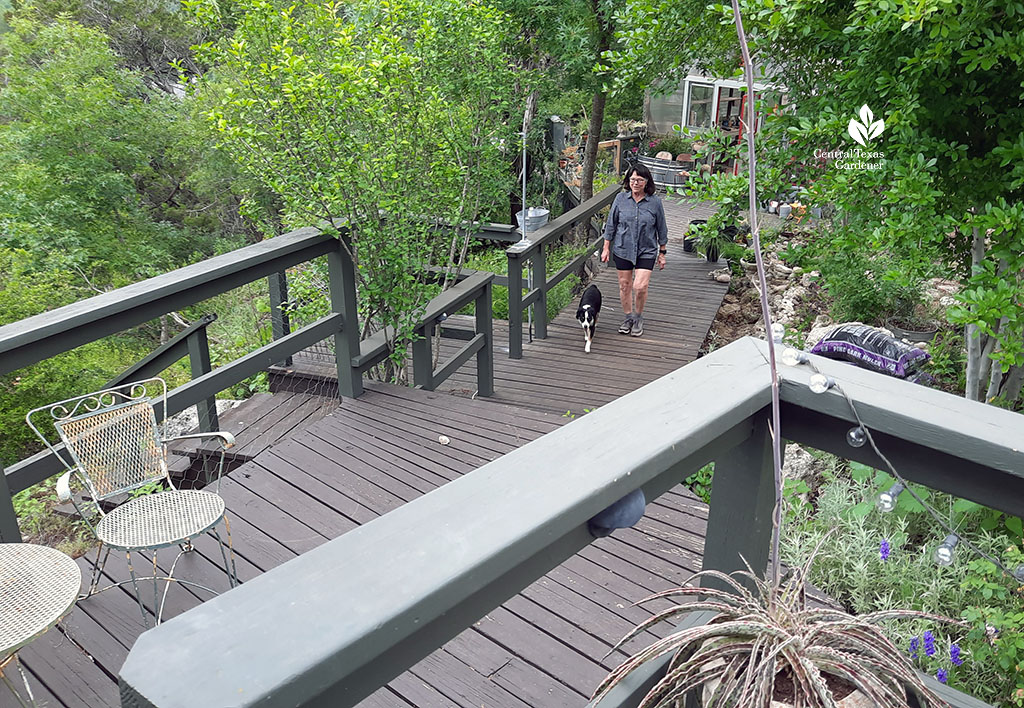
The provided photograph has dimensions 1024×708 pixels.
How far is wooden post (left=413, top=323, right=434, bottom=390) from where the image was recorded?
15.2 ft

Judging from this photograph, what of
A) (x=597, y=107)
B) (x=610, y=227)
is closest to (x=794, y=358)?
(x=610, y=227)

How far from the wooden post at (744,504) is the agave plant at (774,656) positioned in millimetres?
148

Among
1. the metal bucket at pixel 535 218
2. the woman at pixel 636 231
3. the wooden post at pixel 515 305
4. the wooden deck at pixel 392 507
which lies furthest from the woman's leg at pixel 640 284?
the wooden deck at pixel 392 507

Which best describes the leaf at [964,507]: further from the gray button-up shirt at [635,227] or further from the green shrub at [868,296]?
the gray button-up shirt at [635,227]

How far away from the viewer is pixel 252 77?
12.5ft

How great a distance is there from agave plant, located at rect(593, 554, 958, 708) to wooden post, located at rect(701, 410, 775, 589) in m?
0.15

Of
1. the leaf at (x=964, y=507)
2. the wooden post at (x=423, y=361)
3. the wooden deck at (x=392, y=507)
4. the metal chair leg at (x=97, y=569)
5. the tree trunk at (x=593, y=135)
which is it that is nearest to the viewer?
the wooden deck at (x=392, y=507)

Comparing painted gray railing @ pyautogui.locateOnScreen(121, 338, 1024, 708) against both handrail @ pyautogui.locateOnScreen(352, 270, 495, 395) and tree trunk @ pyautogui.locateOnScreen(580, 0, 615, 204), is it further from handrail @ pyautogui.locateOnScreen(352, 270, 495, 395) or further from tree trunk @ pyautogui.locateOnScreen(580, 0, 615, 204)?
tree trunk @ pyautogui.locateOnScreen(580, 0, 615, 204)

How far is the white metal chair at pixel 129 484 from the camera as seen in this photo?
239 cm

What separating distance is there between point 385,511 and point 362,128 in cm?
218

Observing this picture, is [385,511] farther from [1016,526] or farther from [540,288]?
[540,288]

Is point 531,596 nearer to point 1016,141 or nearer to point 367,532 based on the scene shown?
point 367,532

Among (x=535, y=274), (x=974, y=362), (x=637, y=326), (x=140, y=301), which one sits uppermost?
(x=140, y=301)

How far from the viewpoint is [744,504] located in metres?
1.17
